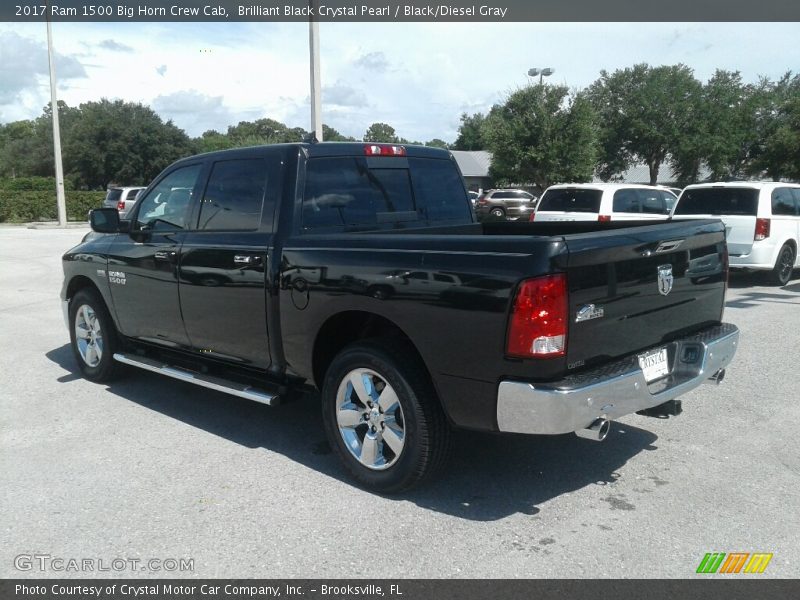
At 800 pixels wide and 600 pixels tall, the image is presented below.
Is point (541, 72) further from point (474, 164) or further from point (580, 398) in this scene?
point (474, 164)

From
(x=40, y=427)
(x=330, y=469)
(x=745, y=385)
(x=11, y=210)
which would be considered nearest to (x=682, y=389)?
(x=330, y=469)

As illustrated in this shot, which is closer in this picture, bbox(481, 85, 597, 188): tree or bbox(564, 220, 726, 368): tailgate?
bbox(564, 220, 726, 368): tailgate

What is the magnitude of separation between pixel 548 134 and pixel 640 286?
102ft

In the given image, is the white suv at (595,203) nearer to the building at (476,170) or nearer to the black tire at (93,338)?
the black tire at (93,338)

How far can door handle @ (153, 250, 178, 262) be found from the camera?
5.25m

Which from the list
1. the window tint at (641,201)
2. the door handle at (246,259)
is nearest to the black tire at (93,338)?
the door handle at (246,259)

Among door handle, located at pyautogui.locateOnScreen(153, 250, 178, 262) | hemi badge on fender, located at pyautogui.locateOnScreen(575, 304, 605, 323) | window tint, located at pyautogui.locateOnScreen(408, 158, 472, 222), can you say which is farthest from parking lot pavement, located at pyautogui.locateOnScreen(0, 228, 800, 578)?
window tint, located at pyautogui.locateOnScreen(408, 158, 472, 222)

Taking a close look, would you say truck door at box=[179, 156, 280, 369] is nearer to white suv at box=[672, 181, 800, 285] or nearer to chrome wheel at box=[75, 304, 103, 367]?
chrome wheel at box=[75, 304, 103, 367]

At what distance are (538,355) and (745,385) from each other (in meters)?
3.71

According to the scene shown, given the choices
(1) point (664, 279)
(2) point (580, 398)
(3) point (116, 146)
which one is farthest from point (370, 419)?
(3) point (116, 146)

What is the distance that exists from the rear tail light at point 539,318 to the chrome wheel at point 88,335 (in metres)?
4.32

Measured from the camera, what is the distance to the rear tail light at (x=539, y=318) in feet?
10.8

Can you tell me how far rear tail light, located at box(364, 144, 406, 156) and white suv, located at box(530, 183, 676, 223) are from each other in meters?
9.15

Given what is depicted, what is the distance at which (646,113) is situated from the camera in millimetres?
48969
